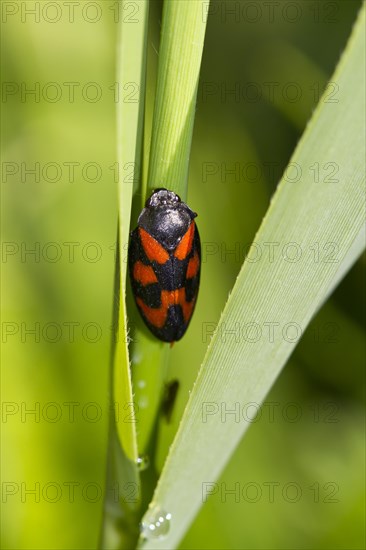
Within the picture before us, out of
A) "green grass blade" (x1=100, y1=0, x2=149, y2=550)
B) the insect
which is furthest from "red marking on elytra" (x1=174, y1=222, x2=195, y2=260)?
"green grass blade" (x1=100, y1=0, x2=149, y2=550)

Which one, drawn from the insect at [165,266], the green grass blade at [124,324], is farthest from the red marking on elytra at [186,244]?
the green grass blade at [124,324]

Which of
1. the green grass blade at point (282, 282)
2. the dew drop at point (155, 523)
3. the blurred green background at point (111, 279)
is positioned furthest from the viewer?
the blurred green background at point (111, 279)

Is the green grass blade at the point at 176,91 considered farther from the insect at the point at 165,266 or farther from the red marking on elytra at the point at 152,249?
the red marking on elytra at the point at 152,249

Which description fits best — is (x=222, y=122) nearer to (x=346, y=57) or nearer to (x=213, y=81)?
(x=213, y=81)

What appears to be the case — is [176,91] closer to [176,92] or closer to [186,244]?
[176,92]

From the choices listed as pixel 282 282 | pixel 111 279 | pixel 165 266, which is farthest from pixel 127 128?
pixel 111 279

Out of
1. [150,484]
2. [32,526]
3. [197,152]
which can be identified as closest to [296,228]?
[150,484]
